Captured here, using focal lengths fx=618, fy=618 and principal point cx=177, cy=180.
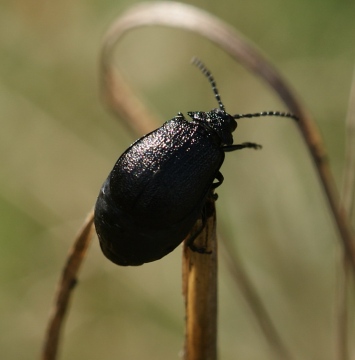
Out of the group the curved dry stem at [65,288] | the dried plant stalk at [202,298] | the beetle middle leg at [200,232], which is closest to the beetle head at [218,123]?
the beetle middle leg at [200,232]

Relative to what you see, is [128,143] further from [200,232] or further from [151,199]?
[200,232]

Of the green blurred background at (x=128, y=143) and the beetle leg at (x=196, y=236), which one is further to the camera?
the green blurred background at (x=128, y=143)

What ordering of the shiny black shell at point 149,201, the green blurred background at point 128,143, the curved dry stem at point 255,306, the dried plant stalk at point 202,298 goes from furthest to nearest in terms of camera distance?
the green blurred background at point 128,143
the curved dry stem at point 255,306
the shiny black shell at point 149,201
the dried plant stalk at point 202,298

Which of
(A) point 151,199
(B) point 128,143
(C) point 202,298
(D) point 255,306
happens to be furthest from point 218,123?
(B) point 128,143

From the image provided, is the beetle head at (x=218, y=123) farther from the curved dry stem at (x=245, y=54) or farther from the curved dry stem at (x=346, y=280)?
the curved dry stem at (x=346, y=280)

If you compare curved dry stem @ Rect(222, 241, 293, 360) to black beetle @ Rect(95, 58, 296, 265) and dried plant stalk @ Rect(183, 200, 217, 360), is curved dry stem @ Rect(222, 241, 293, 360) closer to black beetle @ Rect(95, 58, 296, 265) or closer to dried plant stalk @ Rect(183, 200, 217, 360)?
black beetle @ Rect(95, 58, 296, 265)

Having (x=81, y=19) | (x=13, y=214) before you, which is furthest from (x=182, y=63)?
(x=13, y=214)
